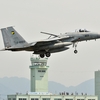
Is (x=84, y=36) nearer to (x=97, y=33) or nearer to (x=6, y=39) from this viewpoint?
(x=97, y=33)

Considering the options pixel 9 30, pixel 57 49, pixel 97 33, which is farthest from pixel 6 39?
pixel 97 33

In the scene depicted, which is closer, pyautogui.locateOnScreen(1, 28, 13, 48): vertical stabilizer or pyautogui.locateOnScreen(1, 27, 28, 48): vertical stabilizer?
pyautogui.locateOnScreen(1, 27, 28, 48): vertical stabilizer

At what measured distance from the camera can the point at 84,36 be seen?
107m

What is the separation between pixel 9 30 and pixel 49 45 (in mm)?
6776

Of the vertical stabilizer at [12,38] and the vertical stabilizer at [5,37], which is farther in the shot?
the vertical stabilizer at [5,37]

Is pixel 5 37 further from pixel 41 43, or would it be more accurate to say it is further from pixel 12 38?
pixel 41 43

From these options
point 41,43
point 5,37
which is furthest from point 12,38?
point 41,43

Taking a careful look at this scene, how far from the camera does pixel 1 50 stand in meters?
100

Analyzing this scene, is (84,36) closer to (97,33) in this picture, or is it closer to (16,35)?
(97,33)

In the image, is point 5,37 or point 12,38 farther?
point 12,38

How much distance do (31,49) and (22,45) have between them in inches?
67.4

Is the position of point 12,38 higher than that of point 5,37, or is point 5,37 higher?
point 5,37

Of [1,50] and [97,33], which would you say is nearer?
[1,50]

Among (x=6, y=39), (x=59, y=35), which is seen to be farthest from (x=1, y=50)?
(x=59, y=35)
